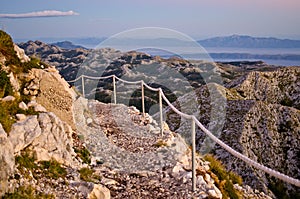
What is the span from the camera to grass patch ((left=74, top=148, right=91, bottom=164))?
9.07 m

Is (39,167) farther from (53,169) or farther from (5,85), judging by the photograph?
(5,85)

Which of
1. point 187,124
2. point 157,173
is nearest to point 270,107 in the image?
point 187,124

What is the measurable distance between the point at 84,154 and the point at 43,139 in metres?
1.93

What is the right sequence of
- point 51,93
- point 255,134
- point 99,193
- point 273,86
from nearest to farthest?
1. point 99,193
2. point 51,93
3. point 255,134
4. point 273,86

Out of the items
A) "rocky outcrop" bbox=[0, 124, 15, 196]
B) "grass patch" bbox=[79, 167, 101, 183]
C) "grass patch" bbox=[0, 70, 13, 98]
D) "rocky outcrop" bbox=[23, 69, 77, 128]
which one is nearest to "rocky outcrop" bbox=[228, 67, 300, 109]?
"rocky outcrop" bbox=[23, 69, 77, 128]

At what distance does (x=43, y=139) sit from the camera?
768 cm

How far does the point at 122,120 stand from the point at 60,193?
7755mm

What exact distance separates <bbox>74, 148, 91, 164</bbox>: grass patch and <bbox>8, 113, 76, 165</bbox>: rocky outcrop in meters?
0.37

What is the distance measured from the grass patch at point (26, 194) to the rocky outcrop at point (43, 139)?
101 cm

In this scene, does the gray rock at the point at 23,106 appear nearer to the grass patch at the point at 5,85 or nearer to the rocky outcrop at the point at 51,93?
the grass patch at the point at 5,85

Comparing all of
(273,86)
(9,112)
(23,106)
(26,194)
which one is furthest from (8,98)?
(273,86)

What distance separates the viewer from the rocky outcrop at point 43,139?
701 centimetres

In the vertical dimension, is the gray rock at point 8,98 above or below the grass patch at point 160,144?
above

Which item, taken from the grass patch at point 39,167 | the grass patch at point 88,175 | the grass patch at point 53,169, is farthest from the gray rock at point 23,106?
the grass patch at point 88,175
